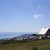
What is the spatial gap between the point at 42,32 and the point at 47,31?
3.93 metres

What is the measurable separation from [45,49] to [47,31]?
71475 mm

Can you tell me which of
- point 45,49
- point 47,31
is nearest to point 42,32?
point 47,31

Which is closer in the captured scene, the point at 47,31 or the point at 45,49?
the point at 45,49

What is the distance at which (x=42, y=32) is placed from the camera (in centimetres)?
11338

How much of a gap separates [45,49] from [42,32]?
7406 cm

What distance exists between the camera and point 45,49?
39562 millimetres

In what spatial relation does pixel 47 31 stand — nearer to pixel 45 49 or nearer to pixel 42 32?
pixel 42 32

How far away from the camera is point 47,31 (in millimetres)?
110500

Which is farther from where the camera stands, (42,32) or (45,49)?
(42,32)
